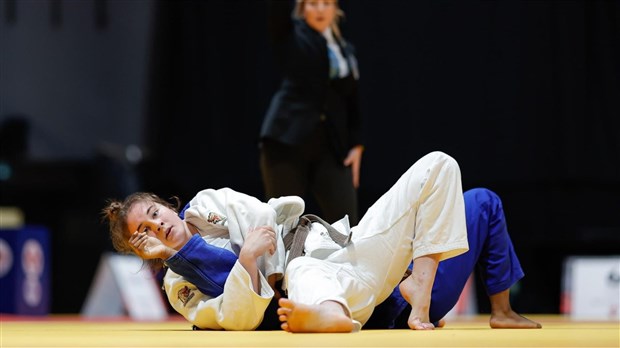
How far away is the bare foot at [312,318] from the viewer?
232 cm

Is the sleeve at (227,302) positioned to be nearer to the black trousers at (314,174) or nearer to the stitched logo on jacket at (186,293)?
the stitched logo on jacket at (186,293)

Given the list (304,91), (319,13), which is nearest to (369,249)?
(304,91)

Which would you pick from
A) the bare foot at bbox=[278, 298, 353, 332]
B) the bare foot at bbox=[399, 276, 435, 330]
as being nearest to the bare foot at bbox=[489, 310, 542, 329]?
the bare foot at bbox=[399, 276, 435, 330]

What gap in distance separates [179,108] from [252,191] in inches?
31.2

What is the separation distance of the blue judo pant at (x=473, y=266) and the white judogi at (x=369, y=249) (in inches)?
4.6

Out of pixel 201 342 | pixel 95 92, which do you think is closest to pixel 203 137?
pixel 95 92

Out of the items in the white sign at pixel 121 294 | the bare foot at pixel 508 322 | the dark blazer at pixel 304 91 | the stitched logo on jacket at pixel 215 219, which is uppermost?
the dark blazer at pixel 304 91

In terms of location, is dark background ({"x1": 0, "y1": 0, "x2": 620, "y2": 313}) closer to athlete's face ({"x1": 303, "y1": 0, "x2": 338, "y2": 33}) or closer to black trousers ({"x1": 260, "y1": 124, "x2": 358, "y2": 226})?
athlete's face ({"x1": 303, "y1": 0, "x2": 338, "y2": 33})

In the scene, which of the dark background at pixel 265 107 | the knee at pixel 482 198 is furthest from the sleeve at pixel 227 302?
the dark background at pixel 265 107

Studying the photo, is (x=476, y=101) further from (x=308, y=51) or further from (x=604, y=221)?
(x=308, y=51)

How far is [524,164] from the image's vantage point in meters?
6.18

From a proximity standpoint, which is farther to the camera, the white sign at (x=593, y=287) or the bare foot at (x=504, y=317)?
the white sign at (x=593, y=287)

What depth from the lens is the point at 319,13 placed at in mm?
4152

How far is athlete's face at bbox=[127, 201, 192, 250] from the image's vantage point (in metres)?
2.75
